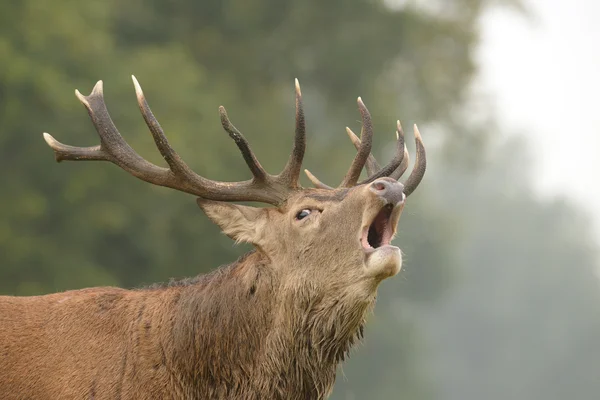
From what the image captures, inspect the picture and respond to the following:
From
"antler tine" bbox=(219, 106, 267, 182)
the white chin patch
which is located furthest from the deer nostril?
"antler tine" bbox=(219, 106, 267, 182)

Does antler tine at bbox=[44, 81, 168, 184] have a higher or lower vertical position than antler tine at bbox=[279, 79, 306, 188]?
lower

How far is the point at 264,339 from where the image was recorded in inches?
261

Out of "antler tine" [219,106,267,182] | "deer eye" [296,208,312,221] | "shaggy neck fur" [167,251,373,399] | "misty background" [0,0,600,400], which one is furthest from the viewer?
"misty background" [0,0,600,400]

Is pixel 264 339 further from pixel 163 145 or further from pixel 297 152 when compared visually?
pixel 163 145

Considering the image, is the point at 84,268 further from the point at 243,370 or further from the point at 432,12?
the point at 432,12

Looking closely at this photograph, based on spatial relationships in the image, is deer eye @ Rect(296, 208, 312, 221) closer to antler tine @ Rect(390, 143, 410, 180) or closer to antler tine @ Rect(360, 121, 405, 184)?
antler tine @ Rect(360, 121, 405, 184)

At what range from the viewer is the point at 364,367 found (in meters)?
41.4

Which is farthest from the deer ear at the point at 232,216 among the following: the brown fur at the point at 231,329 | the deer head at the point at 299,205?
the brown fur at the point at 231,329

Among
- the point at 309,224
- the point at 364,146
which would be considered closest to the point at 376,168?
the point at 364,146

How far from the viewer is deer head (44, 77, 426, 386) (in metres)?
6.43

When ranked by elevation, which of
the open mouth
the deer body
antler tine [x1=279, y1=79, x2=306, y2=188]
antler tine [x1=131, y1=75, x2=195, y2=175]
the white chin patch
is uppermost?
antler tine [x1=279, y1=79, x2=306, y2=188]

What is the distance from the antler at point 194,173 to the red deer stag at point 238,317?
1 centimetres

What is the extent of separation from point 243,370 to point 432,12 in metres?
36.5

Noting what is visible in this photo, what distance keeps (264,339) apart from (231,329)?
0.63 feet
